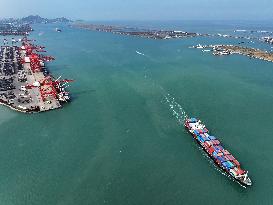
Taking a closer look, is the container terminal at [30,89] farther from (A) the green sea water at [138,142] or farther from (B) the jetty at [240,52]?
(B) the jetty at [240,52]

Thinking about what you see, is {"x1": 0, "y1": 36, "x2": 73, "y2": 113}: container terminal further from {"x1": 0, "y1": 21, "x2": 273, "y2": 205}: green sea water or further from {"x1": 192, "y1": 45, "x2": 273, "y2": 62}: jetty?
{"x1": 192, "y1": 45, "x2": 273, "y2": 62}: jetty

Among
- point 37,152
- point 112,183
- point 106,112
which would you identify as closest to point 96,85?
point 106,112

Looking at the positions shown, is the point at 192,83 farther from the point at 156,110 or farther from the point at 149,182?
the point at 149,182

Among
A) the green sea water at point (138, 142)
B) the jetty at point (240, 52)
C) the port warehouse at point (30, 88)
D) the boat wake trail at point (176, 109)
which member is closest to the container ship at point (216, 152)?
the green sea water at point (138, 142)

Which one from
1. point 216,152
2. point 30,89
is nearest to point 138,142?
point 216,152

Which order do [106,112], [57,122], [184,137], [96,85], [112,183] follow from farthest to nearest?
[96,85] → [106,112] → [57,122] → [184,137] → [112,183]

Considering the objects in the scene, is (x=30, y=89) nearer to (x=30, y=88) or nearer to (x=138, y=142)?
(x=30, y=88)
